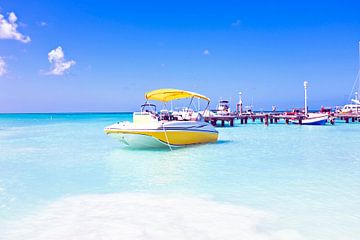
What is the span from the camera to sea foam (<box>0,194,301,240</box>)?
5.37m

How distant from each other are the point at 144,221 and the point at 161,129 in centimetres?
818

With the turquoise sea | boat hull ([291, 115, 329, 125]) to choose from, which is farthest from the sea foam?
boat hull ([291, 115, 329, 125])

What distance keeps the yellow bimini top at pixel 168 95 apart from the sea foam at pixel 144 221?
8866mm

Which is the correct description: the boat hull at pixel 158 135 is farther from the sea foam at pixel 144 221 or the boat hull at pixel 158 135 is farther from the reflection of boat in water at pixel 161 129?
the sea foam at pixel 144 221

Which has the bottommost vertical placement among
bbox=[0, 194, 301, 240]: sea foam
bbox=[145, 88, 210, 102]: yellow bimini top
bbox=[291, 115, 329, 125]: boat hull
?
bbox=[0, 194, 301, 240]: sea foam

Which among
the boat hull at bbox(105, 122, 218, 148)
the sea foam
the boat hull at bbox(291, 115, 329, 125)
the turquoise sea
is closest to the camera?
the sea foam

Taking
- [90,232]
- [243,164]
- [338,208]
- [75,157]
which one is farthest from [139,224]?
[75,157]

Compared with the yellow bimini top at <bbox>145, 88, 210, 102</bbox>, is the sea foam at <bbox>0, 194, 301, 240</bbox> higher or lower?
lower

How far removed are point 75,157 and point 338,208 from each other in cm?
1092

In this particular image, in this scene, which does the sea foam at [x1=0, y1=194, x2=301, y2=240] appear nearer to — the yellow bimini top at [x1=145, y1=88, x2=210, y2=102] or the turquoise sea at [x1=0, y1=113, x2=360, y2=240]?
the turquoise sea at [x1=0, y1=113, x2=360, y2=240]

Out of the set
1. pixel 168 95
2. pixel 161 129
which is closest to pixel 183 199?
pixel 161 129

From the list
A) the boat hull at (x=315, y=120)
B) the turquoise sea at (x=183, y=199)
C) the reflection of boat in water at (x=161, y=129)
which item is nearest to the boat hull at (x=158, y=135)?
the reflection of boat in water at (x=161, y=129)

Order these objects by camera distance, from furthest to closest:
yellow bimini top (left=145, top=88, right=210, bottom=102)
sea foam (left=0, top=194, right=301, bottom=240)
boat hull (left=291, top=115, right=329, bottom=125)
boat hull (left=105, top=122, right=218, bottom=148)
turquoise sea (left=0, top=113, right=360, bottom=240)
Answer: boat hull (left=291, top=115, right=329, bottom=125)
yellow bimini top (left=145, top=88, right=210, bottom=102)
boat hull (left=105, top=122, right=218, bottom=148)
turquoise sea (left=0, top=113, right=360, bottom=240)
sea foam (left=0, top=194, right=301, bottom=240)

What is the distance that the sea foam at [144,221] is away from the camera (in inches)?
211
